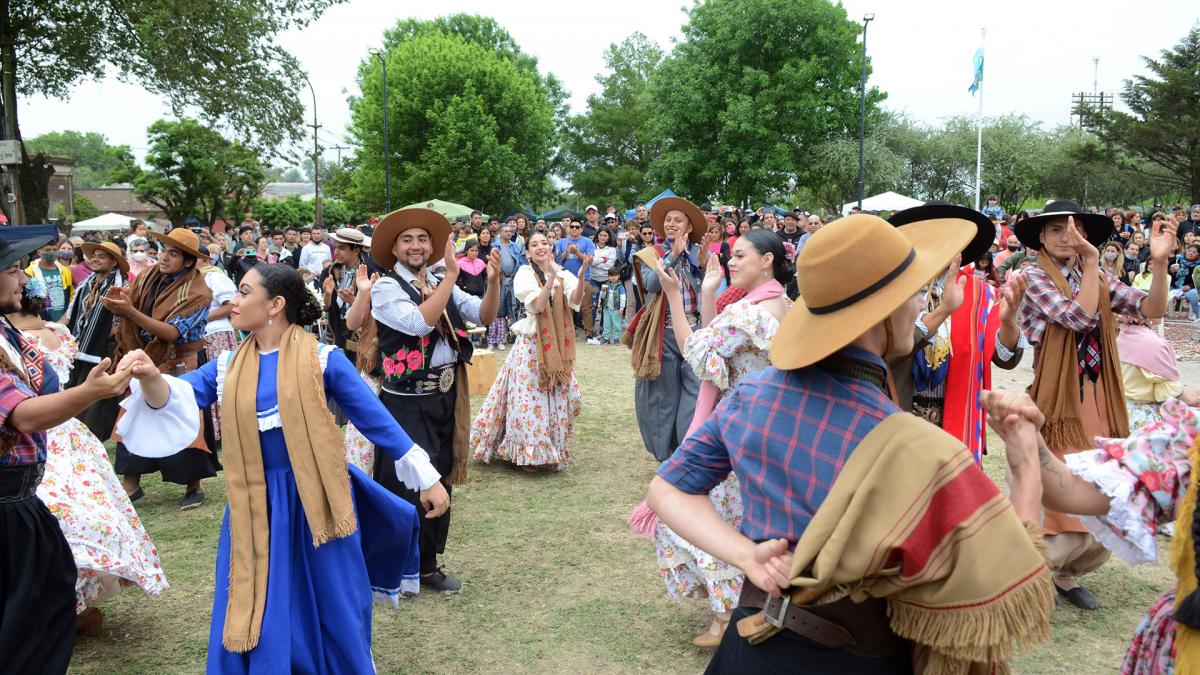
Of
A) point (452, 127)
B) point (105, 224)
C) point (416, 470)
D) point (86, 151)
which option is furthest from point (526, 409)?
point (86, 151)

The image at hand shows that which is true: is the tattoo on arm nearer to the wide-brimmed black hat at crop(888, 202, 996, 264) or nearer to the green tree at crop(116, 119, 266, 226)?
the wide-brimmed black hat at crop(888, 202, 996, 264)

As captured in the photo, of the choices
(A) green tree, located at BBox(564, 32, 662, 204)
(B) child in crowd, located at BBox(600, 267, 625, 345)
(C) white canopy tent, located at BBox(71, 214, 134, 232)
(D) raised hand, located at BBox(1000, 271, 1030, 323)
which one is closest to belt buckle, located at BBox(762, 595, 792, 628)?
(D) raised hand, located at BBox(1000, 271, 1030, 323)

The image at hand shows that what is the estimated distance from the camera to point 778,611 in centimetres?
198

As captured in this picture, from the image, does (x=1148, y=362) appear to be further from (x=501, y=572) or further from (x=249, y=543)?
(x=249, y=543)

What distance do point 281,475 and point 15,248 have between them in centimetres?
128

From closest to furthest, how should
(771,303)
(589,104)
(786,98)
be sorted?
(771,303)
(786,98)
(589,104)

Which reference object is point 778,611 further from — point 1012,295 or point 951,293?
point 1012,295

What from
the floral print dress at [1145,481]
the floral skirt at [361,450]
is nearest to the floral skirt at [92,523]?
the floral skirt at [361,450]

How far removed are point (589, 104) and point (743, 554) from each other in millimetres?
54360

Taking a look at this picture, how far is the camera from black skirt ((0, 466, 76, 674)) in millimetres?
3152

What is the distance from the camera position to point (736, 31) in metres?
36.0

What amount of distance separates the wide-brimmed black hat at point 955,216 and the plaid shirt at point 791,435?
1.11 m

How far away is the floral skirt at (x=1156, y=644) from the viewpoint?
7.16 feet

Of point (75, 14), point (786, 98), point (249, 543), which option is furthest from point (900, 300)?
point (786, 98)
